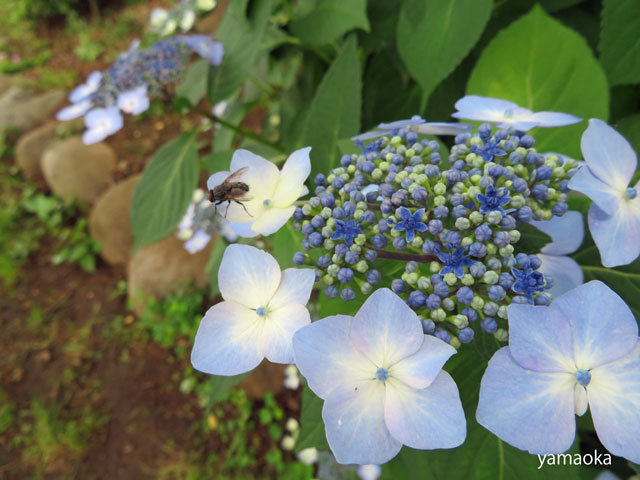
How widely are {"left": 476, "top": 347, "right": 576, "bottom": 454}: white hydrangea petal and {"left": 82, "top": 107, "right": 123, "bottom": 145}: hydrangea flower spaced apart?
1.66 meters

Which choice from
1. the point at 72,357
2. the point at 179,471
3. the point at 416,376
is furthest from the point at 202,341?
the point at 72,357

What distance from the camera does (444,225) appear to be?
73cm

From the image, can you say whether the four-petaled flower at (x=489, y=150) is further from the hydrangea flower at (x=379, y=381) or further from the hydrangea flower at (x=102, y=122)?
the hydrangea flower at (x=102, y=122)

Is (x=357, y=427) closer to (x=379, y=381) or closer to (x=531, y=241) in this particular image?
(x=379, y=381)

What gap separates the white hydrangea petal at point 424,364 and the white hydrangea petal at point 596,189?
1.12 ft

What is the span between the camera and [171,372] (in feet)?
10.8

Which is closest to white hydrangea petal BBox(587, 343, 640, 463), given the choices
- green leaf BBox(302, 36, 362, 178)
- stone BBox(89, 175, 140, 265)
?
green leaf BBox(302, 36, 362, 178)

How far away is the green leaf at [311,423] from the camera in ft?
2.64

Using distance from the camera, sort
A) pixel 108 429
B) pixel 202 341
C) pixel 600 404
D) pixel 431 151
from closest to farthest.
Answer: pixel 600 404 → pixel 202 341 → pixel 431 151 → pixel 108 429

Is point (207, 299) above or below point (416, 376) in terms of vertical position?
below

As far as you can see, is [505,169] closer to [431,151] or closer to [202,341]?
[431,151]

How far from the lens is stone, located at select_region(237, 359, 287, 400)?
2.98 metres

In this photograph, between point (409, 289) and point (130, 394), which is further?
point (130, 394)

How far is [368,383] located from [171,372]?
120 inches
